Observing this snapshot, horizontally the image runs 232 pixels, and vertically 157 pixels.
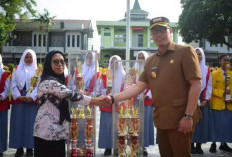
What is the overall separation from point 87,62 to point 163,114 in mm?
1887

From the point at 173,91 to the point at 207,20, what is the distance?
24713 millimetres

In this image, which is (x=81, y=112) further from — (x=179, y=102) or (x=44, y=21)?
(x=44, y=21)

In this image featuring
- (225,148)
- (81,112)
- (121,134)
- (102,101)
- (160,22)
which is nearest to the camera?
(160,22)

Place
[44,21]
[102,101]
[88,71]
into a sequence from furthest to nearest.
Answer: [44,21]
[88,71]
[102,101]

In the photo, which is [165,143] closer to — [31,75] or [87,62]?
[87,62]

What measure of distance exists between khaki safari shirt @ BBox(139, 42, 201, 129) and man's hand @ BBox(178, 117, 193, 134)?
76 mm

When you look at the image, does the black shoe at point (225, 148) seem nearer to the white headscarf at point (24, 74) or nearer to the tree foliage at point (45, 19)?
the white headscarf at point (24, 74)

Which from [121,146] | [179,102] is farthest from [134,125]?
[179,102]

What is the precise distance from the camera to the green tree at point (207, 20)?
989 inches

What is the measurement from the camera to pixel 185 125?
3.03m

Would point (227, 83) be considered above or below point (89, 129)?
above

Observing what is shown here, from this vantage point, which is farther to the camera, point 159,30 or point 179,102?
point 159,30

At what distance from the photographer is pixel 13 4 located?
24641 millimetres

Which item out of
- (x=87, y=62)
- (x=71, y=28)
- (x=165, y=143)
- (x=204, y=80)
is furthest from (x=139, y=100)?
(x=71, y=28)
